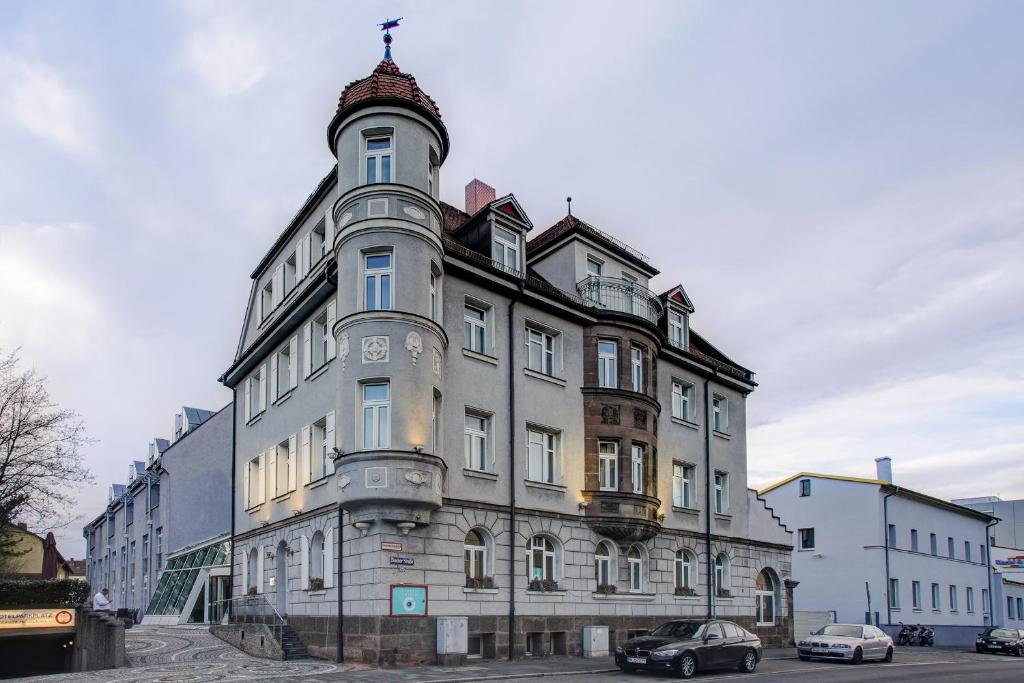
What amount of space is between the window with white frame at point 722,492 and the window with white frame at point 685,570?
2925 millimetres

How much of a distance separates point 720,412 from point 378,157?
19.7 meters

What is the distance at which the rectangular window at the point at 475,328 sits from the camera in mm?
27719

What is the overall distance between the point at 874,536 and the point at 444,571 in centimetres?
3252

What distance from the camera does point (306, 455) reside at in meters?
28.6

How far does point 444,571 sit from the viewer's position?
24.8 meters

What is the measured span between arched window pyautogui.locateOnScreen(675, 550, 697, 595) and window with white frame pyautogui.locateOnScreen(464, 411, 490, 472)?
10.5 m

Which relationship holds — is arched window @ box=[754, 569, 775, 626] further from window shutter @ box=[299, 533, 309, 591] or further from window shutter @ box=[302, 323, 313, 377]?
window shutter @ box=[302, 323, 313, 377]

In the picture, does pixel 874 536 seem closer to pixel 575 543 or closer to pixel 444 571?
pixel 575 543

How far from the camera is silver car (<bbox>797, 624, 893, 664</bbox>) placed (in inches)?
1160

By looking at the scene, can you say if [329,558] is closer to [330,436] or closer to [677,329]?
[330,436]

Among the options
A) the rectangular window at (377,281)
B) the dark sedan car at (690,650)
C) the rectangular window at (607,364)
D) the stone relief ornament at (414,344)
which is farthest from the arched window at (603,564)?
the rectangular window at (377,281)

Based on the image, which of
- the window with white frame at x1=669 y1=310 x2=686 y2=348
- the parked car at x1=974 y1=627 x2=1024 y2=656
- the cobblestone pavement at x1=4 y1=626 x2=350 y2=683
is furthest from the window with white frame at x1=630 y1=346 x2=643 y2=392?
the parked car at x1=974 y1=627 x2=1024 y2=656

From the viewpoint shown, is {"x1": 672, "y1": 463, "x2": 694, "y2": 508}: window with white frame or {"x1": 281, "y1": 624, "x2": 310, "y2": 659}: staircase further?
{"x1": 672, "y1": 463, "x2": 694, "y2": 508}: window with white frame

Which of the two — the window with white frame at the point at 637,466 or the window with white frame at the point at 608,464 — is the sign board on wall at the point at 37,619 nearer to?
the window with white frame at the point at 608,464
